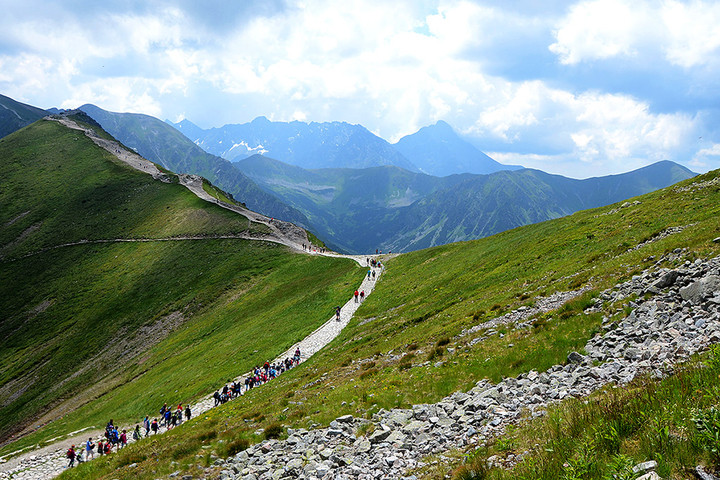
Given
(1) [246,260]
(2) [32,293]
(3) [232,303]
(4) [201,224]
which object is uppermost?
(4) [201,224]

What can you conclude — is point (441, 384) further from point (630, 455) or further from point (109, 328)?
point (109, 328)

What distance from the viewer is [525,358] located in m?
14.9

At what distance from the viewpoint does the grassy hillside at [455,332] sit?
611 inches

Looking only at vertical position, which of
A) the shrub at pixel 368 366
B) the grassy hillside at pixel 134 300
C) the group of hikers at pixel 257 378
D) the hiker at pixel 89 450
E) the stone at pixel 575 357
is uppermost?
the grassy hillside at pixel 134 300

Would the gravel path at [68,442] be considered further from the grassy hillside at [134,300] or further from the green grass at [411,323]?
the green grass at [411,323]

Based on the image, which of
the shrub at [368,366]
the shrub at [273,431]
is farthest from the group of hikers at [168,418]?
the shrub at [273,431]

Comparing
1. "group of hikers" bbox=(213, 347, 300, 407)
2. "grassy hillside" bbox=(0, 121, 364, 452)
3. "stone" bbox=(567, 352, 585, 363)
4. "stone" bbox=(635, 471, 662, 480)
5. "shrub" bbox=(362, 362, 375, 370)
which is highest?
"grassy hillside" bbox=(0, 121, 364, 452)

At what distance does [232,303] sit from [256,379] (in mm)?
41357

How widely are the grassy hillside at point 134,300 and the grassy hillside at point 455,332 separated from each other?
54.6 ft

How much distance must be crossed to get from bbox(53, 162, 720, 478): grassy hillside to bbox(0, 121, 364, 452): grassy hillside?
16639 millimetres

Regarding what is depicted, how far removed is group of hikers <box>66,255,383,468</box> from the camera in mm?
33469

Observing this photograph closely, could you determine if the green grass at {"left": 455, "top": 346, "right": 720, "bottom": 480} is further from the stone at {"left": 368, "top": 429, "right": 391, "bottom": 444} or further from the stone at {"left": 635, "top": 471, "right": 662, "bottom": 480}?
the stone at {"left": 368, "top": 429, "right": 391, "bottom": 444}

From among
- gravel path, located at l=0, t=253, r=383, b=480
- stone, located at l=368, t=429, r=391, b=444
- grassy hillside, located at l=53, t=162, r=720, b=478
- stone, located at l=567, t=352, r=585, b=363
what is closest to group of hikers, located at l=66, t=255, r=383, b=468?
gravel path, located at l=0, t=253, r=383, b=480

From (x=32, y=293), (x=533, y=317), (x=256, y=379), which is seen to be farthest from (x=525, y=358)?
(x=32, y=293)
